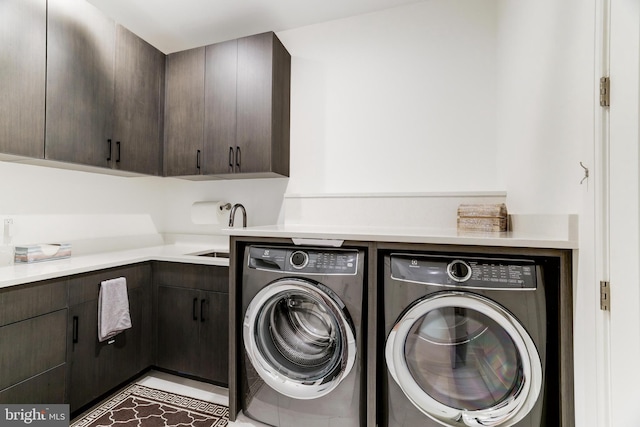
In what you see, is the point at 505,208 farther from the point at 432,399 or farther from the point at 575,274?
the point at 432,399

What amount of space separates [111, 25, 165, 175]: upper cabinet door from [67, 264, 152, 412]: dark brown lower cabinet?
31.3 inches

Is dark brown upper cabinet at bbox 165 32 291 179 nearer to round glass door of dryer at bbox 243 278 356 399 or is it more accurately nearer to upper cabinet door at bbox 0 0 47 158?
upper cabinet door at bbox 0 0 47 158

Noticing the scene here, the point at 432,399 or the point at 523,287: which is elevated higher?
the point at 523,287

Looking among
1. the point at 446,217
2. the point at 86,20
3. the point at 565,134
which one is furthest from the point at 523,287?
the point at 86,20

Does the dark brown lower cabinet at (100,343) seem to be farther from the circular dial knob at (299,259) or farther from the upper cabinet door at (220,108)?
the circular dial knob at (299,259)

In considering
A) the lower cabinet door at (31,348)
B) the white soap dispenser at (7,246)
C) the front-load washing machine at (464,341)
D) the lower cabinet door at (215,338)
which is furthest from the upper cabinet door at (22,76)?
the front-load washing machine at (464,341)

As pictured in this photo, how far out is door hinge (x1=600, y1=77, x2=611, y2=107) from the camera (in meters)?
0.90

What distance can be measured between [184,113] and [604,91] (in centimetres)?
245

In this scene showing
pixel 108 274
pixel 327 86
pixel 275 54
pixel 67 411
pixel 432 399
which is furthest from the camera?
pixel 327 86

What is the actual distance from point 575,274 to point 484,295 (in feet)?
1.01

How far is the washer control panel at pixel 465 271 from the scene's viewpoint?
1.15 m

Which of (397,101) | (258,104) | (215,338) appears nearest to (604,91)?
(397,101)

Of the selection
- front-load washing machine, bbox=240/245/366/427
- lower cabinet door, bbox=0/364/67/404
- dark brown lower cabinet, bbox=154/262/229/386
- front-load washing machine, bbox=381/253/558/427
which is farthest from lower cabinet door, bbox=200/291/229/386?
front-load washing machine, bbox=381/253/558/427

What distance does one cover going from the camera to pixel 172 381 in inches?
83.7
